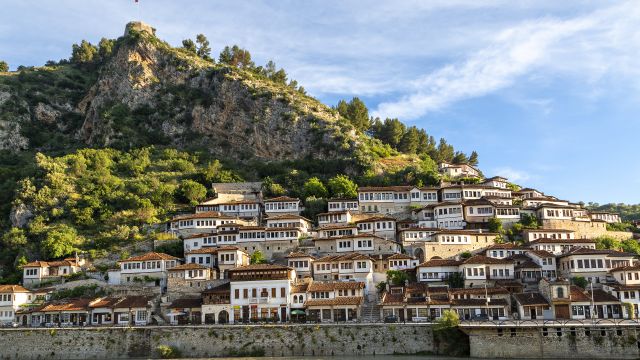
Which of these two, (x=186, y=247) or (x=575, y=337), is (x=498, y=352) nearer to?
(x=575, y=337)

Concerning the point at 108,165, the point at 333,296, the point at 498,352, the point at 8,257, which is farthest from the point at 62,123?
the point at 498,352

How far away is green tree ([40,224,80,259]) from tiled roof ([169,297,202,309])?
2035cm

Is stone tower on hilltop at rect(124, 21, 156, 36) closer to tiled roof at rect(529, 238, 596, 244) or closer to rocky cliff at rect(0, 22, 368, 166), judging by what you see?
rocky cliff at rect(0, 22, 368, 166)

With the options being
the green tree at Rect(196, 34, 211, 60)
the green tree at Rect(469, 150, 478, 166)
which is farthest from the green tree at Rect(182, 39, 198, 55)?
the green tree at Rect(469, 150, 478, 166)

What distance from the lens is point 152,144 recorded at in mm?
110875

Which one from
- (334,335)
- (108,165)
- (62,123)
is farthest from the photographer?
(62,123)

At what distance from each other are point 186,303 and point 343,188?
31.5m

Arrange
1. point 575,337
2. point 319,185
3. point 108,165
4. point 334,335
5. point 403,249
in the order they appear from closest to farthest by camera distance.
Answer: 1. point 575,337
2. point 334,335
3. point 403,249
4. point 319,185
5. point 108,165

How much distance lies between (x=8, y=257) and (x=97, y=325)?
24678 mm

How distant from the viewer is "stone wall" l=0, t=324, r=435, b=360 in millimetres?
48438

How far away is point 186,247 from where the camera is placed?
6975 centimetres

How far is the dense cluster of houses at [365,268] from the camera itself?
53375 mm

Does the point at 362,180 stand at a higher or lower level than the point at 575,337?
higher

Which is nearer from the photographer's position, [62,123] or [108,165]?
[108,165]
